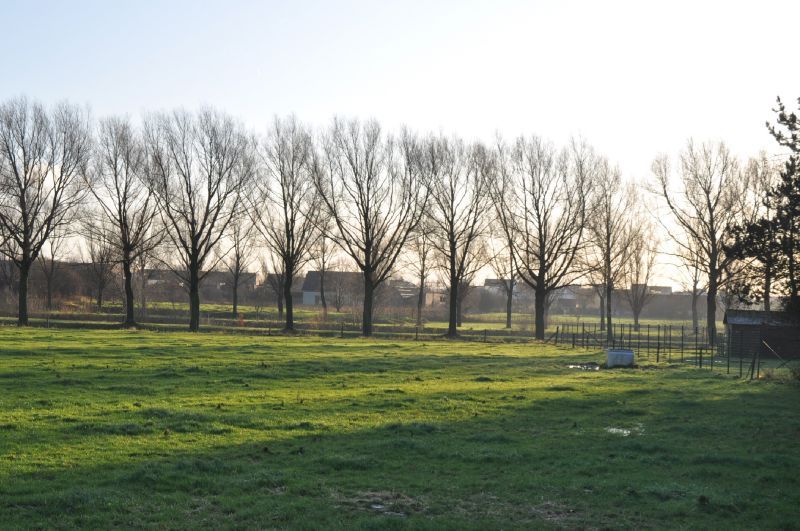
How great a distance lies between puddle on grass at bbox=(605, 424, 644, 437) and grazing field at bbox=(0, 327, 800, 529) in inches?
2.7

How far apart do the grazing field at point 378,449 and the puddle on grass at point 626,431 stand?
0.23ft

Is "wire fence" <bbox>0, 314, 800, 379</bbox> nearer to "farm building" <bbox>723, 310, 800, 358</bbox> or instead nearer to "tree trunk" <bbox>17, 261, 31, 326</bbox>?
"farm building" <bbox>723, 310, 800, 358</bbox>

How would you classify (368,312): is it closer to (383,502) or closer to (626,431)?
(626,431)

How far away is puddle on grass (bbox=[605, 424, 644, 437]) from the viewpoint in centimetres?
1708

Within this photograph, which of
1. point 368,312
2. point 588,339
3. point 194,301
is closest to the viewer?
point 588,339

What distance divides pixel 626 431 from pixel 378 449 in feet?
21.2

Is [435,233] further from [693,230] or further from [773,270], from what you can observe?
[773,270]

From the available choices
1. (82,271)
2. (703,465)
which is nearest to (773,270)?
(703,465)

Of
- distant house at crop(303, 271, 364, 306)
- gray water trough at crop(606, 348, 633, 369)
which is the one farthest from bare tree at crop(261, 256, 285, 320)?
gray water trough at crop(606, 348, 633, 369)

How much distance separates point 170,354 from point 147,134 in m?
30.3

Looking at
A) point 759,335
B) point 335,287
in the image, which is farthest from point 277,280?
point 759,335

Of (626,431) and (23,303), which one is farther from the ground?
(23,303)

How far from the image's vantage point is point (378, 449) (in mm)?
14539

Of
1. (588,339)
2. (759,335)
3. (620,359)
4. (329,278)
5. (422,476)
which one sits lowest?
(588,339)
